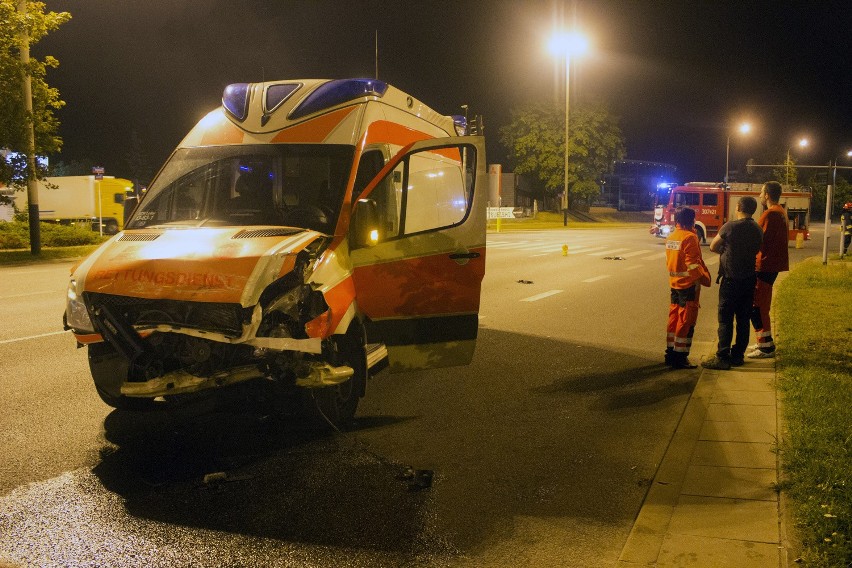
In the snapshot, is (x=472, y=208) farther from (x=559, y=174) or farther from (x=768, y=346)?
(x=559, y=174)

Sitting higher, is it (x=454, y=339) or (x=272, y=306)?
(x=272, y=306)

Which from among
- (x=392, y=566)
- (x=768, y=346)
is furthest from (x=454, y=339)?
(x=768, y=346)

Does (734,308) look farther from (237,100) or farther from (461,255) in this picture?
(237,100)

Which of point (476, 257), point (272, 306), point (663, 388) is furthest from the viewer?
point (663, 388)

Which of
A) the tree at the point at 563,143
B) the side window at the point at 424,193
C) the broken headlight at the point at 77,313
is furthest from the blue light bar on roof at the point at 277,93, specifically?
the tree at the point at 563,143

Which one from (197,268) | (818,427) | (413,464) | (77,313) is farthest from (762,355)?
(77,313)

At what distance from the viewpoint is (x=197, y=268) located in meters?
4.82

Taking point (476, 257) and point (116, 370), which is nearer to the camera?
point (116, 370)

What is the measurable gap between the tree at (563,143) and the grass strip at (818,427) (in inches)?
2360

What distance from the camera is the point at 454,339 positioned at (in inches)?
247

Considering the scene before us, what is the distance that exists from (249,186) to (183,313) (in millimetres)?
1798

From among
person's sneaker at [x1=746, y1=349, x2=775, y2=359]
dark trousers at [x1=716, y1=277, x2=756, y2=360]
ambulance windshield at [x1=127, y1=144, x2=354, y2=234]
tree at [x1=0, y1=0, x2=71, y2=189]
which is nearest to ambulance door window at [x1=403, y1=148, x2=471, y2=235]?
ambulance windshield at [x1=127, y1=144, x2=354, y2=234]

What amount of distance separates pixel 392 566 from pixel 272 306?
192 centimetres

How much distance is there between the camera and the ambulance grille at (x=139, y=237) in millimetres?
5504
